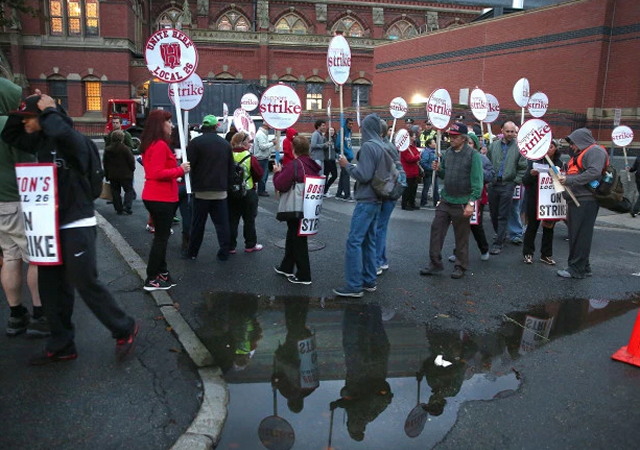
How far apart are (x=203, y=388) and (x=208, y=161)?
382cm

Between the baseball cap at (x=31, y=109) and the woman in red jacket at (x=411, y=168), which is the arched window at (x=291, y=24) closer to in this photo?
the woman in red jacket at (x=411, y=168)

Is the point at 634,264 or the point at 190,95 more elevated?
the point at 190,95

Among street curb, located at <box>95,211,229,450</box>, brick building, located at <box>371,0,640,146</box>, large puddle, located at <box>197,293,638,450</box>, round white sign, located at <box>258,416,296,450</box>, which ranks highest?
brick building, located at <box>371,0,640,146</box>

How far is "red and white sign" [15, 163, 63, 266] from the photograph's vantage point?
403 cm

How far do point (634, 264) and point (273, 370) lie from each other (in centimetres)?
670

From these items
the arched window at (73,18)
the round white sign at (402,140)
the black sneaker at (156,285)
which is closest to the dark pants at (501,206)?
the round white sign at (402,140)

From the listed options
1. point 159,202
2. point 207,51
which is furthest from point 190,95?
point 207,51

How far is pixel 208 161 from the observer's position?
7117 millimetres

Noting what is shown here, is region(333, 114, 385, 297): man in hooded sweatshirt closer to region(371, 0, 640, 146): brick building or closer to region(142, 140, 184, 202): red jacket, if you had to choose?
region(142, 140, 184, 202): red jacket

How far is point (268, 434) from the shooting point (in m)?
3.51

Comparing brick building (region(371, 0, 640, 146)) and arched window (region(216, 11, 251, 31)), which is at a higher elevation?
arched window (region(216, 11, 251, 31))

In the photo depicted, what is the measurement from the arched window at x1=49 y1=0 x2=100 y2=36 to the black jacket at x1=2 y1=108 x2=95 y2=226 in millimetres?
33858

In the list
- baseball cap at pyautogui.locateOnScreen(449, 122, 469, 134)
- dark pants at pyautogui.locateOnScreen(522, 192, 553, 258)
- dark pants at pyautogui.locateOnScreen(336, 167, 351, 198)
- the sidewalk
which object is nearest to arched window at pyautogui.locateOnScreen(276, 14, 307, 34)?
dark pants at pyautogui.locateOnScreen(336, 167, 351, 198)

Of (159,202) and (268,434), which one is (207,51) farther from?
(268,434)
